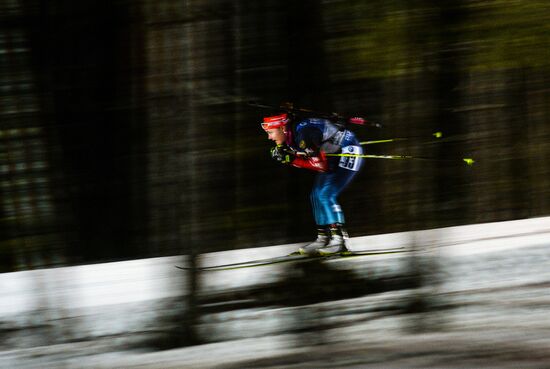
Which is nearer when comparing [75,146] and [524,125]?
[75,146]

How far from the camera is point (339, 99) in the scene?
605cm

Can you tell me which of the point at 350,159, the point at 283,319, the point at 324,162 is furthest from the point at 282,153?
the point at 283,319

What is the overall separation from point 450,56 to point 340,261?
1811mm

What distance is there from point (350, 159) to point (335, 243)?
2.20 feet

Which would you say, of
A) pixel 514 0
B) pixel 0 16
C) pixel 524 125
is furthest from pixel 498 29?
pixel 0 16

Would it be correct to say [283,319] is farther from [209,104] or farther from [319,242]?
[209,104]

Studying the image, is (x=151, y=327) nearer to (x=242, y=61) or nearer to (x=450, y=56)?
(x=242, y=61)

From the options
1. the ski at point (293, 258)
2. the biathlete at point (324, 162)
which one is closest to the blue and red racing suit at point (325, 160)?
the biathlete at point (324, 162)

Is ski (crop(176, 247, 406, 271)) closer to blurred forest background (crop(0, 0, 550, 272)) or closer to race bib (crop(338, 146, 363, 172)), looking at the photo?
blurred forest background (crop(0, 0, 550, 272))

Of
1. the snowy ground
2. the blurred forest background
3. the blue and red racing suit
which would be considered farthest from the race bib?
the snowy ground

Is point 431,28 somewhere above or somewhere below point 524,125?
above

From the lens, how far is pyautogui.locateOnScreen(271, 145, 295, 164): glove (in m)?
5.98

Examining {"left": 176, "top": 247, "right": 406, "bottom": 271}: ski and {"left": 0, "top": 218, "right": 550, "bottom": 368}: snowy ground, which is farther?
{"left": 176, "top": 247, "right": 406, "bottom": 271}: ski

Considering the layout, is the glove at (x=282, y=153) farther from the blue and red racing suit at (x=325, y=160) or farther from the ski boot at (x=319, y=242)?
the ski boot at (x=319, y=242)
